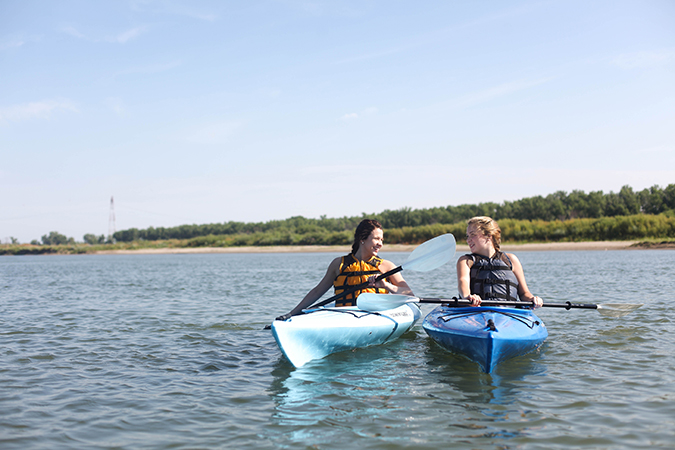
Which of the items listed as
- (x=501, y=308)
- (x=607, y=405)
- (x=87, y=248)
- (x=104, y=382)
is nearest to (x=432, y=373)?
(x=501, y=308)

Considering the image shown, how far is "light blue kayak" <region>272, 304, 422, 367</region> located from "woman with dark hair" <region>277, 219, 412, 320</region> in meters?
0.30

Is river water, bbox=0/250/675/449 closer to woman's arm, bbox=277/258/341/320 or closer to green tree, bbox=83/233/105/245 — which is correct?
woman's arm, bbox=277/258/341/320

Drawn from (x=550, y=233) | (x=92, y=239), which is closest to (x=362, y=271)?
(x=550, y=233)

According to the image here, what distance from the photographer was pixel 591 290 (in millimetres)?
11992

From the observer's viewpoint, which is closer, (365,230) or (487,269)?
(487,269)

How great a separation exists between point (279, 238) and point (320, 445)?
182 feet

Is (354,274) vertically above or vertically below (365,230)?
below

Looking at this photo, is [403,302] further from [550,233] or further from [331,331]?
[550,233]

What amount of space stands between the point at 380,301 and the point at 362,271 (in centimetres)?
52

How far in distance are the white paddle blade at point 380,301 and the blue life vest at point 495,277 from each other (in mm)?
732

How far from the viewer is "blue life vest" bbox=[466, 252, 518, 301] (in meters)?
5.45

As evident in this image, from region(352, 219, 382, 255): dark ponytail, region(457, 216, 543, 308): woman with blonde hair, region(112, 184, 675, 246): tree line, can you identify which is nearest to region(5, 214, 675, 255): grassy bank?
region(112, 184, 675, 246): tree line

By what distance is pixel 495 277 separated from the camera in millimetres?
5457

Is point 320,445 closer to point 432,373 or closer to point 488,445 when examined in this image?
point 488,445
